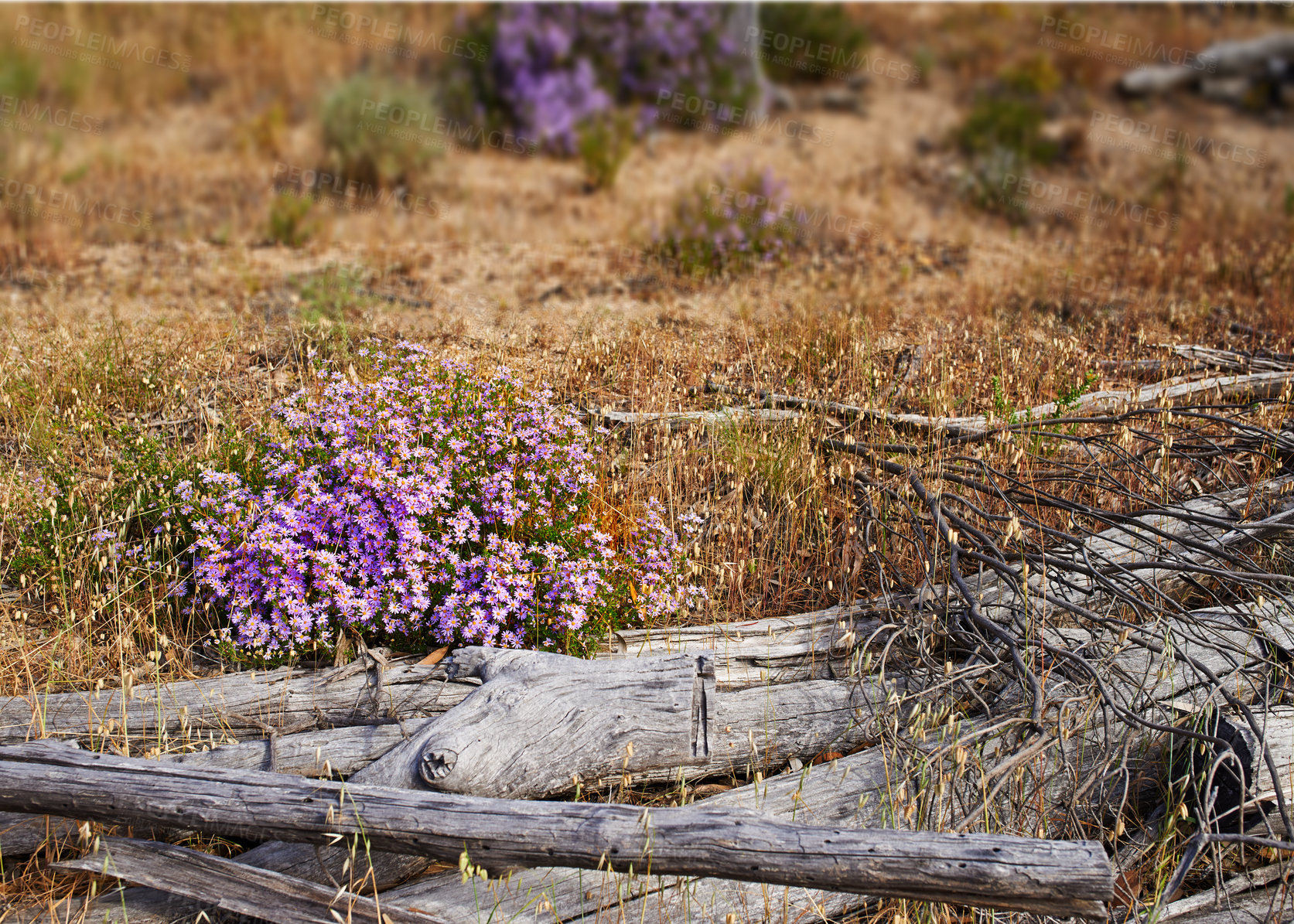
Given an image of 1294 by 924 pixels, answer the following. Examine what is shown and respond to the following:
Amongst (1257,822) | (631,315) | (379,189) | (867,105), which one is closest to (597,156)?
(379,189)

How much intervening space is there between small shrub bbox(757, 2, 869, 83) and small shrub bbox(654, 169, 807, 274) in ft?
25.9

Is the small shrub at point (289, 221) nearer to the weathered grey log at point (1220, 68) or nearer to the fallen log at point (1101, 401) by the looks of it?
the fallen log at point (1101, 401)

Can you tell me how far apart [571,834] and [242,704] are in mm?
1441

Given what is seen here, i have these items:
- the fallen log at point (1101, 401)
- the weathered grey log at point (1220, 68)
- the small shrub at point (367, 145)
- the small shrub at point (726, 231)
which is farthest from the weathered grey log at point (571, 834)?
the weathered grey log at point (1220, 68)

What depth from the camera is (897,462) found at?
4180 millimetres

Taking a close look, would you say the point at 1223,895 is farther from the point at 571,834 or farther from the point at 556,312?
the point at 556,312

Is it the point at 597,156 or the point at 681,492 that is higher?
the point at 597,156

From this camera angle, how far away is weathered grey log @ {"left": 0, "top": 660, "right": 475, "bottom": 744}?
9.96 feet

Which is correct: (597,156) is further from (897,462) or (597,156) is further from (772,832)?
(772,832)

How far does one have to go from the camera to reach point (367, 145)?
10109 mm

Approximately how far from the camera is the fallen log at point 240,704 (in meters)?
3.03

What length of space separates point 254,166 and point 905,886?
10.4 metres

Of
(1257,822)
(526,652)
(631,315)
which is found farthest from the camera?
(631,315)

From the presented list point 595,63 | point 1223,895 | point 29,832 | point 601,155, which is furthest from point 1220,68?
Result: point 29,832
